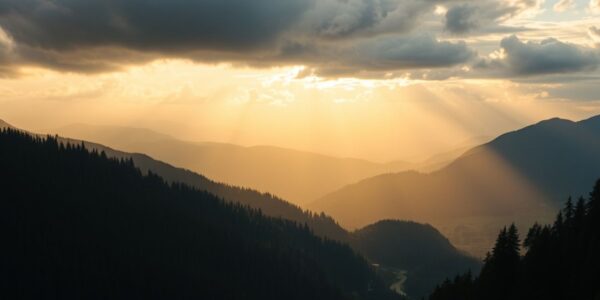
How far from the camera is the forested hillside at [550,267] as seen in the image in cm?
8844

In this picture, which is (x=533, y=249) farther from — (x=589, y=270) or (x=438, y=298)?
(x=438, y=298)

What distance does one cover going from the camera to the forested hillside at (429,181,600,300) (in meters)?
88.4

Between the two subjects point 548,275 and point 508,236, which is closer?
point 548,275

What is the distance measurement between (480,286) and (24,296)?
154m

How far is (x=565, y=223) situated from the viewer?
382 feet

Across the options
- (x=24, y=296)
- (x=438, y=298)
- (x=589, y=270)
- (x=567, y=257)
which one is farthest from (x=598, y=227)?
(x=24, y=296)

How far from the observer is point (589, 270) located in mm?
86875

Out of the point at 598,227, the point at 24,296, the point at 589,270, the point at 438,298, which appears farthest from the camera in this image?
Answer: the point at 24,296

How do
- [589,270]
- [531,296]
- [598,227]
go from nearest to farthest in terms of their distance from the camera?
1. [589,270]
2. [531,296]
3. [598,227]

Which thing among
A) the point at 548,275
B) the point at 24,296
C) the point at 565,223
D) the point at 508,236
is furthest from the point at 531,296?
the point at 24,296

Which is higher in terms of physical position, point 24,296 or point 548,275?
point 548,275

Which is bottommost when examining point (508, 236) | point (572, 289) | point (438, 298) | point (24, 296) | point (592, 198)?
point (24, 296)

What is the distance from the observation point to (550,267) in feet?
312

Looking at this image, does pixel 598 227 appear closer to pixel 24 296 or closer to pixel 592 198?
pixel 592 198
